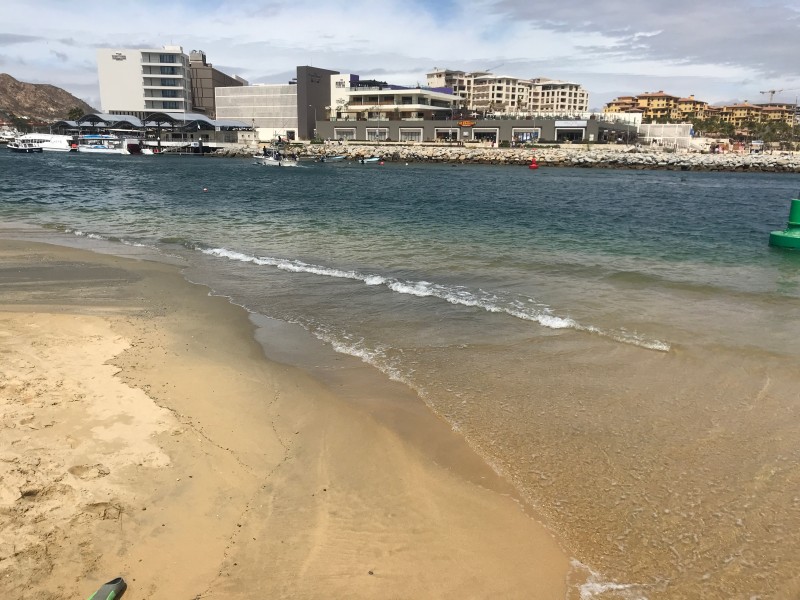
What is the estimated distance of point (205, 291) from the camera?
13.1 metres

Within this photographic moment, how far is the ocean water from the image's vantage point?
16.8ft

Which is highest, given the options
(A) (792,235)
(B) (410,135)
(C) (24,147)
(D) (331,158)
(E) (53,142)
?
(B) (410,135)

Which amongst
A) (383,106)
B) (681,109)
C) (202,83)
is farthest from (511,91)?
(202,83)


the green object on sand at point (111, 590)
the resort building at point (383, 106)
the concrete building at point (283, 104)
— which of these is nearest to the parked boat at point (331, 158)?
the resort building at point (383, 106)

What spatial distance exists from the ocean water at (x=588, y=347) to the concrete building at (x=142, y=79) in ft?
413

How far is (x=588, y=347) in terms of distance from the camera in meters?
9.67

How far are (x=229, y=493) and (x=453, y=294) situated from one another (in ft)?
28.1

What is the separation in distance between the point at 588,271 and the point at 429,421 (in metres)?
10.8

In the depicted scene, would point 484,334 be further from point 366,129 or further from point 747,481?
point 366,129

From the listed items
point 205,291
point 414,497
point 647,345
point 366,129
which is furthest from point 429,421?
point 366,129

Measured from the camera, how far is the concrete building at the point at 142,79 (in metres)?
136

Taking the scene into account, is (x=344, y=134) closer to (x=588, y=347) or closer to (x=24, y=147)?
(x=24, y=147)

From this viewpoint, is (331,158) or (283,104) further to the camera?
(283,104)

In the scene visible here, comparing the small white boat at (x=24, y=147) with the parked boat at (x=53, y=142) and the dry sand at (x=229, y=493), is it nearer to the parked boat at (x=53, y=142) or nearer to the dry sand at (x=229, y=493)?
the parked boat at (x=53, y=142)
